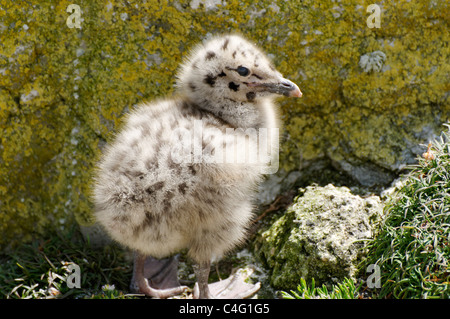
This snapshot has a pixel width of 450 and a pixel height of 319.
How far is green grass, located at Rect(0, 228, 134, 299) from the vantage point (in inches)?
131

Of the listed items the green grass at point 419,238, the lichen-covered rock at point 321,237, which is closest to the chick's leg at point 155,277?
the lichen-covered rock at point 321,237

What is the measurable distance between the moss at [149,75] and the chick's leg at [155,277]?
1.81 ft

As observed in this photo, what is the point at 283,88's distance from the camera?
3166mm

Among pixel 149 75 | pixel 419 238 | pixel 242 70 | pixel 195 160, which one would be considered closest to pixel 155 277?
pixel 195 160

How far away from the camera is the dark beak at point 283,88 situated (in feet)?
10.4

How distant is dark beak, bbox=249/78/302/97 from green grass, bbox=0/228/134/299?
1586 mm

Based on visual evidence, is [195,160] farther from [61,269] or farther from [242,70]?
[61,269]

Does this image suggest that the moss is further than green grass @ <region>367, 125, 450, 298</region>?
Yes

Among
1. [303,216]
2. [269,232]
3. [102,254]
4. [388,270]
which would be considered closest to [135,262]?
[102,254]

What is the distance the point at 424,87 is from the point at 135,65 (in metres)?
2.10

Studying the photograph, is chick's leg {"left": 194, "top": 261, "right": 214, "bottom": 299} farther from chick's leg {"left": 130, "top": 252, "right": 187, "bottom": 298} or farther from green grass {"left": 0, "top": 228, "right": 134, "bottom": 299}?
green grass {"left": 0, "top": 228, "right": 134, "bottom": 299}

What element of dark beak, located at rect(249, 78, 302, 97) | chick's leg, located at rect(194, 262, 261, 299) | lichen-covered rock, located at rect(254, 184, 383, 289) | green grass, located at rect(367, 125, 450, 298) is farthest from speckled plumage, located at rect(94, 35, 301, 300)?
green grass, located at rect(367, 125, 450, 298)
